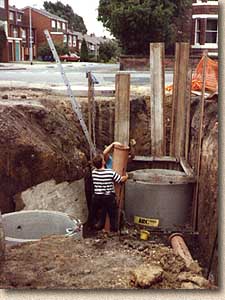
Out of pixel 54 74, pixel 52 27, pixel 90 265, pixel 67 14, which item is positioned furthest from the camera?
pixel 54 74

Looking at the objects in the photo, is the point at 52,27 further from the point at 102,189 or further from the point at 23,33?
the point at 102,189

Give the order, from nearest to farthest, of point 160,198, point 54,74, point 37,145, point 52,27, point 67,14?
point 67,14 → point 52,27 → point 54,74 → point 37,145 → point 160,198

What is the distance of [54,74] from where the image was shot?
298 centimetres

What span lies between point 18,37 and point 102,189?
1.02 meters

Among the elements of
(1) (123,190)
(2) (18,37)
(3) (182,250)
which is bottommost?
(3) (182,250)

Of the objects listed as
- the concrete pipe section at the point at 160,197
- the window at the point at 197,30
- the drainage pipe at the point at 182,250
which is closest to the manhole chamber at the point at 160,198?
the concrete pipe section at the point at 160,197

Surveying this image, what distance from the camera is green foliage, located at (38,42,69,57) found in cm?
282

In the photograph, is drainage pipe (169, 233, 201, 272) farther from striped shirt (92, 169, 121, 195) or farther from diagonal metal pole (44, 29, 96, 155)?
diagonal metal pole (44, 29, 96, 155)

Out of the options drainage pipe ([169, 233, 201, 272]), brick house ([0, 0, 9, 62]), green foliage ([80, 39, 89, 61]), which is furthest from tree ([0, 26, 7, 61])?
drainage pipe ([169, 233, 201, 272])

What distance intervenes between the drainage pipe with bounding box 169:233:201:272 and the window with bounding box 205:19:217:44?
1060 mm

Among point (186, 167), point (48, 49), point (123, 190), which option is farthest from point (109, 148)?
point (48, 49)

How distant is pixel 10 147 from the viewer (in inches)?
125

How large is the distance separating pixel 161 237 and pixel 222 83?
3.50 feet

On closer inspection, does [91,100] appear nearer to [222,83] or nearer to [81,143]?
[81,143]
